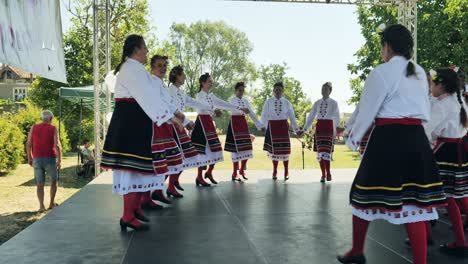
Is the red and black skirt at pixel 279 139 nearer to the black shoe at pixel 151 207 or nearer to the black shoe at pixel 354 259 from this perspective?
the black shoe at pixel 151 207

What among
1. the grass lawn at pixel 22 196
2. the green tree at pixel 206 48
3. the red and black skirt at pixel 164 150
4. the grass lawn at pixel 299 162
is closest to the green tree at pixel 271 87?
the green tree at pixel 206 48

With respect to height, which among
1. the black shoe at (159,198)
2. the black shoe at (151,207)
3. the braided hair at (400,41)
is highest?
the braided hair at (400,41)

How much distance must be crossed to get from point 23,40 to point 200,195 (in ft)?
8.48

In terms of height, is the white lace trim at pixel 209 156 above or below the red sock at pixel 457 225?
above

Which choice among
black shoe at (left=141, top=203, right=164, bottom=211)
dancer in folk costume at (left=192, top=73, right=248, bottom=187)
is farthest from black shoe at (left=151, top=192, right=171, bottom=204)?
dancer in folk costume at (left=192, top=73, right=248, bottom=187)

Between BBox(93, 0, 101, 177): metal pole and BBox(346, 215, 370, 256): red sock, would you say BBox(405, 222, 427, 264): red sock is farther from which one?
BBox(93, 0, 101, 177): metal pole

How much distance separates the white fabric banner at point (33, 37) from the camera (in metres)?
2.92

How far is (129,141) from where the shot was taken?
133 inches

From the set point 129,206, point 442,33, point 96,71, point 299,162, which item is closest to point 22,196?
point 96,71

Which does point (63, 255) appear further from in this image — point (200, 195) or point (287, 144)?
point (287, 144)

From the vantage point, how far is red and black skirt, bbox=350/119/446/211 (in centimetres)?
237

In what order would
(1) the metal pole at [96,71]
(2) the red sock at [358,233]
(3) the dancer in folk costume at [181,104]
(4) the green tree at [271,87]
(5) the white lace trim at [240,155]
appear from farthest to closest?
(4) the green tree at [271,87]
(1) the metal pole at [96,71]
(5) the white lace trim at [240,155]
(3) the dancer in folk costume at [181,104]
(2) the red sock at [358,233]

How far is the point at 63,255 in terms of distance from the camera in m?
2.90

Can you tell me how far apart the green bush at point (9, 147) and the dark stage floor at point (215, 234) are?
675cm
